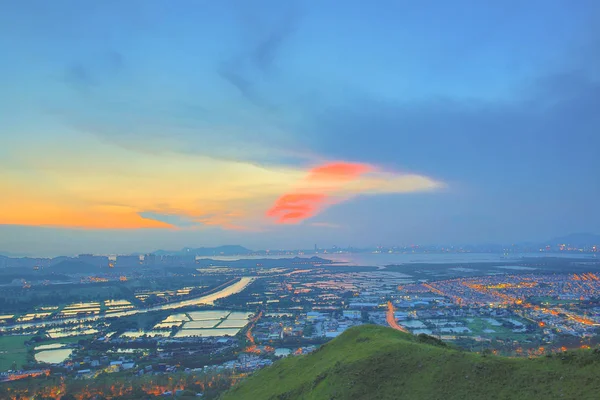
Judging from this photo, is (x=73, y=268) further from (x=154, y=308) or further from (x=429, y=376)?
(x=429, y=376)

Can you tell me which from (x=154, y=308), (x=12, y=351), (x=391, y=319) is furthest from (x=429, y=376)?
(x=154, y=308)

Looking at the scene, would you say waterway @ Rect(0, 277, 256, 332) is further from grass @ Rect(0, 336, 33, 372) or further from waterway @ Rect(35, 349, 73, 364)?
waterway @ Rect(35, 349, 73, 364)

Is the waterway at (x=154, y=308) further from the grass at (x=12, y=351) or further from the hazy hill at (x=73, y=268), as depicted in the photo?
the hazy hill at (x=73, y=268)

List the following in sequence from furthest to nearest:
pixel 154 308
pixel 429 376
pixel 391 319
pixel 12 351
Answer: pixel 154 308 < pixel 391 319 < pixel 12 351 < pixel 429 376

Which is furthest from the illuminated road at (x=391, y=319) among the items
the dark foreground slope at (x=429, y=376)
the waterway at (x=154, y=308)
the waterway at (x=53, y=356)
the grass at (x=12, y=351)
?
the grass at (x=12, y=351)

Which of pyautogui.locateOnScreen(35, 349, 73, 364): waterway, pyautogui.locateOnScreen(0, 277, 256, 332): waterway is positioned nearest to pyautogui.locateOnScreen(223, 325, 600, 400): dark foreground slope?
pyautogui.locateOnScreen(35, 349, 73, 364): waterway

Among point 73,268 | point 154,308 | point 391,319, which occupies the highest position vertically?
point 73,268
